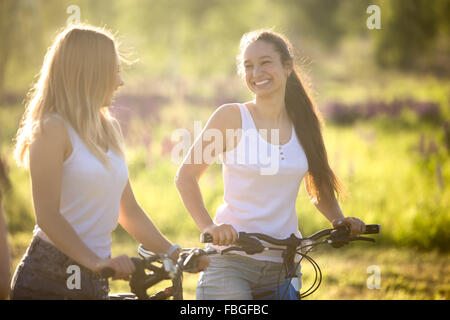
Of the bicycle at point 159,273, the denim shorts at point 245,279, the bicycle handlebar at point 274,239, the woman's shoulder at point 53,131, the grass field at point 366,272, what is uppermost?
the woman's shoulder at point 53,131

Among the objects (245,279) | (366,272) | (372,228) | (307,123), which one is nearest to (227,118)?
(307,123)

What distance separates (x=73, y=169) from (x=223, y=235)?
2.44 feet

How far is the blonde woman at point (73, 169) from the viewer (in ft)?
7.87

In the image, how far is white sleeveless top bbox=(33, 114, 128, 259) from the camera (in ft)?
8.15

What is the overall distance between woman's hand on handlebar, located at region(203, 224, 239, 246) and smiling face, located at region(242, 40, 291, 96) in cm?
91

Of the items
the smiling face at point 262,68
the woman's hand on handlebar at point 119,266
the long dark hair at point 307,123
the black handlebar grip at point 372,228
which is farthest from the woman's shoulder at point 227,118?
the woman's hand on handlebar at point 119,266

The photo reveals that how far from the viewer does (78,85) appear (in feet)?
8.41

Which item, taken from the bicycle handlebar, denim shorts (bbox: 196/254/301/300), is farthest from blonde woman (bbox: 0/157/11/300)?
denim shorts (bbox: 196/254/301/300)

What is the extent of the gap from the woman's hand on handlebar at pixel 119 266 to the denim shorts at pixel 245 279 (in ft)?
2.31

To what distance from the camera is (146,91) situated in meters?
21.9

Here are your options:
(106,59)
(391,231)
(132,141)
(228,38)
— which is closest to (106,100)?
(106,59)

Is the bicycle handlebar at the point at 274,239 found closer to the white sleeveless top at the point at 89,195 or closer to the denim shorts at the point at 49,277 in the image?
the white sleeveless top at the point at 89,195
